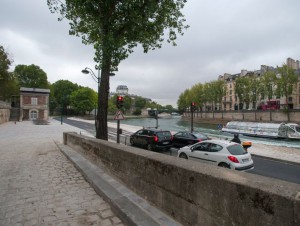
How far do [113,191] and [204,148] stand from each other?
6376 mm

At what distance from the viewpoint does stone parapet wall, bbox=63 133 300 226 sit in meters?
1.94

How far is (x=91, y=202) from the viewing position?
4.54m

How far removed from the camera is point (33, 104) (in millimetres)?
56594

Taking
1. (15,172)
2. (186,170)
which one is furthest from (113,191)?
(15,172)

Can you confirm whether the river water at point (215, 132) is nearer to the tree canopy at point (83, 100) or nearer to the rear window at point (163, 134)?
the rear window at point (163, 134)

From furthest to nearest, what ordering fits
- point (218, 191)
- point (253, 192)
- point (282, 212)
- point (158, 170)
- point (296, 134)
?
point (296, 134)
point (158, 170)
point (218, 191)
point (253, 192)
point (282, 212)

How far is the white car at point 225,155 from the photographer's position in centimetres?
880

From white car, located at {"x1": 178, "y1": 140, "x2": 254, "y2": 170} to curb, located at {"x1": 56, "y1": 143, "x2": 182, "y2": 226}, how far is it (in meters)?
5.24

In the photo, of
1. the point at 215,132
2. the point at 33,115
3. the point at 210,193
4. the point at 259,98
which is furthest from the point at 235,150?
the point at 259,98

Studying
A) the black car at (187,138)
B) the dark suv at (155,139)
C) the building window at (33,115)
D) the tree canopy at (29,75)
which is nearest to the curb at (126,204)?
the dark suv at (155,139)

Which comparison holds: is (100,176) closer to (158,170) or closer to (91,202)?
(91,202)

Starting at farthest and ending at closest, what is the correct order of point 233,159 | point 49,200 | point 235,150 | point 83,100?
1. point 83,100
2. point 235,150
3. point 233,159
4. point 49,200

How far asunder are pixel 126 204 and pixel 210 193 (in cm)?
185

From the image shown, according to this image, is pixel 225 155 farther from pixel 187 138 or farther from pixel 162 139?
pixel 187 138
